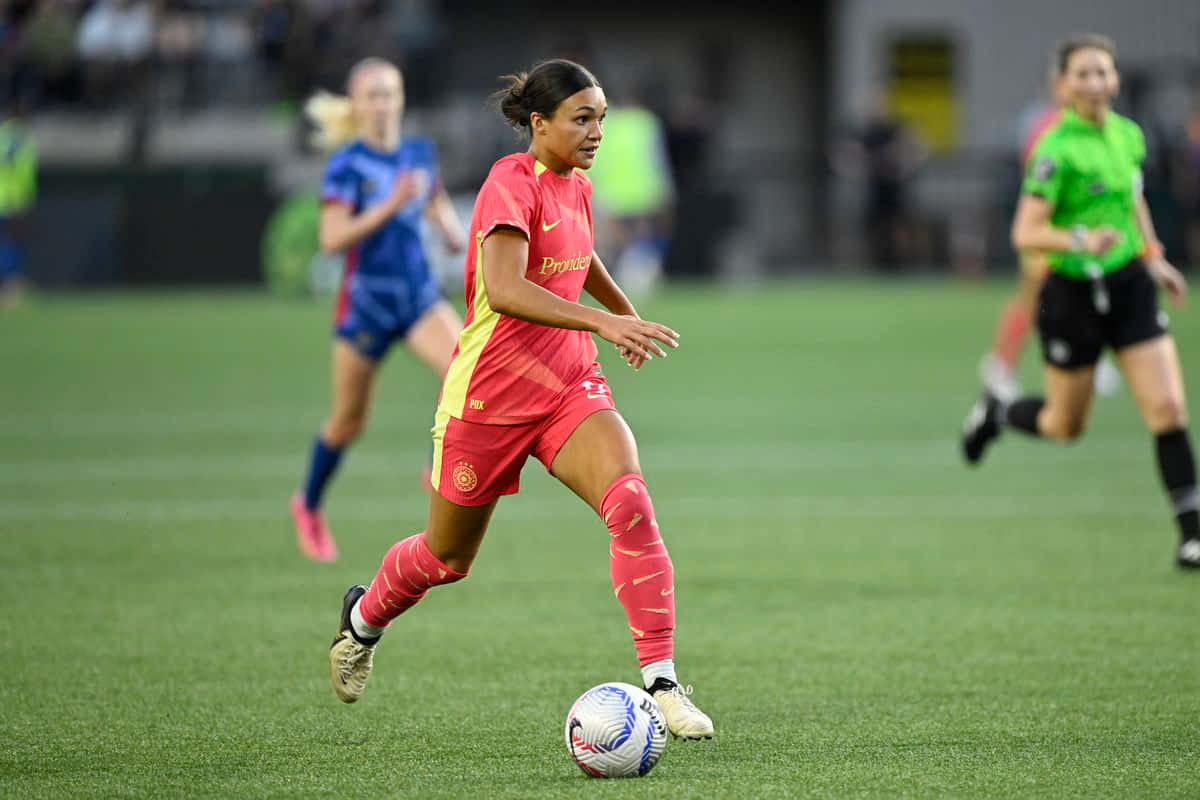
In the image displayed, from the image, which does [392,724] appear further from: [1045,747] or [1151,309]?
[1151,309]

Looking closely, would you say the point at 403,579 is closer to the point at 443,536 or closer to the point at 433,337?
the point at 443,536

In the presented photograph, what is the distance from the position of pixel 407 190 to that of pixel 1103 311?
3.35 metres

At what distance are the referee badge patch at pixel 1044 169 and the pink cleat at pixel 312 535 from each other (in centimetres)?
386

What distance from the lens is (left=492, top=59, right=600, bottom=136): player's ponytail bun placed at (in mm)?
5770

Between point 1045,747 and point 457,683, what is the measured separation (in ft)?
7.01

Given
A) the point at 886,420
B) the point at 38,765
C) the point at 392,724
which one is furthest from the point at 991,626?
the point at 886,420

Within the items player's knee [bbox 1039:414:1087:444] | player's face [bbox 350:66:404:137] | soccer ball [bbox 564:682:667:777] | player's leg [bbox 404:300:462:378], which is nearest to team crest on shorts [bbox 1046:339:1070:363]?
player's knee [bbox 1039:414:1087:444]

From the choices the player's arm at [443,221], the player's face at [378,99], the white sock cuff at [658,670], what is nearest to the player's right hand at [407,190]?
the player's face at [378,99]

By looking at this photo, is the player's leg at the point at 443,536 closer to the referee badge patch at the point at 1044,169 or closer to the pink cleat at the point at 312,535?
the pink cleat at the point at 312,535

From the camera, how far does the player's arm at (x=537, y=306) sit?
547 cm

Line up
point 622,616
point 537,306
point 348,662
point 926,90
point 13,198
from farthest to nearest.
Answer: point 926,90
point 13,198
point 622,616
point 348,662
point 537,306

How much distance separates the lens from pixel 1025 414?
10.1m

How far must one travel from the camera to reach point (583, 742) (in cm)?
540

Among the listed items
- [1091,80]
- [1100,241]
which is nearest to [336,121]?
[1091,80]
